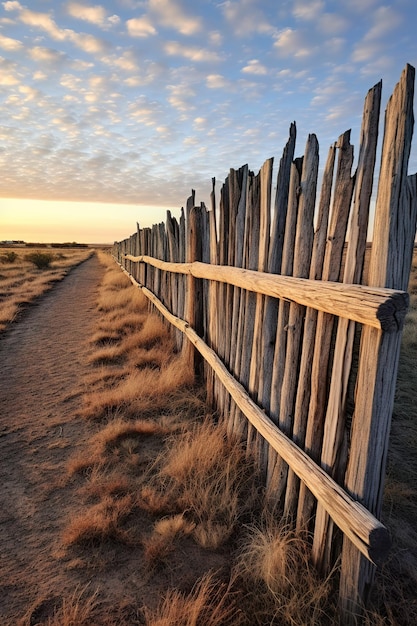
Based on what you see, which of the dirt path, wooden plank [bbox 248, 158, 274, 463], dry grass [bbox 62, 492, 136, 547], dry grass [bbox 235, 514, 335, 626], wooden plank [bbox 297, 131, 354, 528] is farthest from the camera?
wooden plank [bbox 248, 158, 274, 463]

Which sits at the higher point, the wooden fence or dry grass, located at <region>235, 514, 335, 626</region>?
the wooden fence

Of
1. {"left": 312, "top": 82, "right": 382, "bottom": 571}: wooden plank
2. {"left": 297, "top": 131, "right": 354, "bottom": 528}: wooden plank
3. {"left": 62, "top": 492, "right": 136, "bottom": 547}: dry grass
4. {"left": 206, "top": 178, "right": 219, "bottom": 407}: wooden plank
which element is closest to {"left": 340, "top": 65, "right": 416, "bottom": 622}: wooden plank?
{"left": 312, "top": 82, "right": 382, "bottom": 571}: wooden plank

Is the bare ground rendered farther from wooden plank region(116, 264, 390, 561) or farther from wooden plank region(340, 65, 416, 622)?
Answer: wooden plank region(340, 65, 416, 622)

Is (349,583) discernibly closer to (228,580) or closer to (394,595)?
(394,595)

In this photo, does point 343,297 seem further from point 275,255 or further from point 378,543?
point 378,543

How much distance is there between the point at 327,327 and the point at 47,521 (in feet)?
7.60

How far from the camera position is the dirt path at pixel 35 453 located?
2.37m

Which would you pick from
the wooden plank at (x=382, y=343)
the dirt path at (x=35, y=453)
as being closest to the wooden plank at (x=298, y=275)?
the wooden plank at (x=382, y=343)

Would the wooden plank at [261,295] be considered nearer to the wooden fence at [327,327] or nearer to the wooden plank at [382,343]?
the wooden fence at [327,327]

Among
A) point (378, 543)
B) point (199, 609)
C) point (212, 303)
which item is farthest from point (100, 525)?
point (212, 303)

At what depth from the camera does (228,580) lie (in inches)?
91.9

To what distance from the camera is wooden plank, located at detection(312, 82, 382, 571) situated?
6.63ft

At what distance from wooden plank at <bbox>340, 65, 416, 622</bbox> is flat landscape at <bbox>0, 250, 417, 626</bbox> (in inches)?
19.8

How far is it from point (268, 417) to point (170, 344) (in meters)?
3.90
